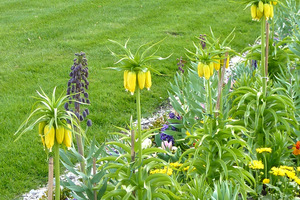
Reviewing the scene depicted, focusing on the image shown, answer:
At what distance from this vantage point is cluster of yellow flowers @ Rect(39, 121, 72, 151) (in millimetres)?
1765

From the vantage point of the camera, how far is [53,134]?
1777 millimetres

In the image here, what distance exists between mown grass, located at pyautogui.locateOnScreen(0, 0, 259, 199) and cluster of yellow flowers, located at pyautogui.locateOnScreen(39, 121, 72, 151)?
2.44 metres

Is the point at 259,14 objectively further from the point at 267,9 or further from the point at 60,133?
the point at 60,133

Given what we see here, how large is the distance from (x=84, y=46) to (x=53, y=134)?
250 inches

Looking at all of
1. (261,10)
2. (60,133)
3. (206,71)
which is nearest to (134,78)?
(60,133)

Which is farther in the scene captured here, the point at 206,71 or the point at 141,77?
the point at 206,71

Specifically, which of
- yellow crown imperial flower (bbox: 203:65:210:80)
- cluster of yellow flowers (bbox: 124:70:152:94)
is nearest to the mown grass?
yellow crown imperial flower (bbox: 203:65:210:80)

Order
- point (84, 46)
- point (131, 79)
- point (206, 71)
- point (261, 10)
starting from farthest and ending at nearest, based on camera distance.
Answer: point (84, 46)
point (261, 10)
point (206, 71)
point (131, 79)

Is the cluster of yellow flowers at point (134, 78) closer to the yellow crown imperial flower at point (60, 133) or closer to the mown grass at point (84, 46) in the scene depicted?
the yellow crown imperial flower at point (60, 133)

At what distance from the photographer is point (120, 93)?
601cm

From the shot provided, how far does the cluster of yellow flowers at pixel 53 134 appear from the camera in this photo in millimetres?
1765

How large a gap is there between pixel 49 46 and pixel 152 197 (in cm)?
620

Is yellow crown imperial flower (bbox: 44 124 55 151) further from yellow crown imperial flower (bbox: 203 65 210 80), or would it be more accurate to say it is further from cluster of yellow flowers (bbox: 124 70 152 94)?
yellow crown imperial flower (bbox: 203 65 210 80)

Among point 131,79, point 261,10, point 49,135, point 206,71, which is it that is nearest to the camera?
point 49,135
